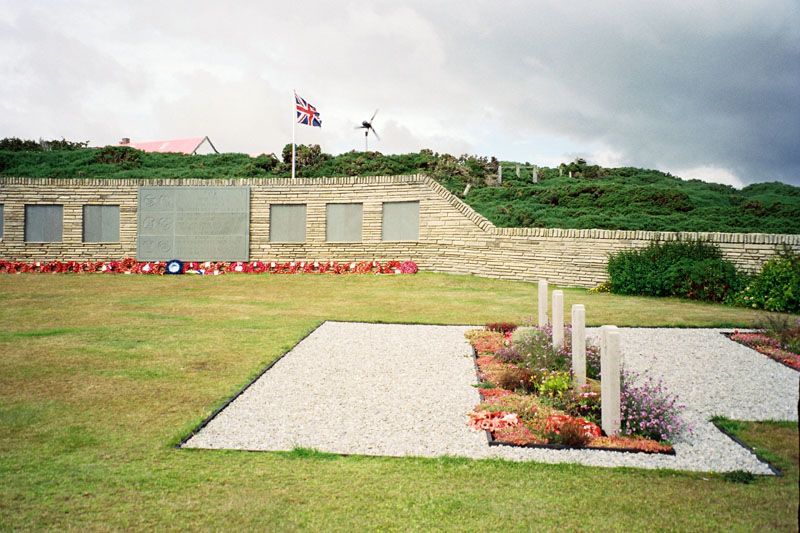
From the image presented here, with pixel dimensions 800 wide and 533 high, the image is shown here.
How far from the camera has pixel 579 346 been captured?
25.4ft

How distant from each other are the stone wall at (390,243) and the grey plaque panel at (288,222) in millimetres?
241

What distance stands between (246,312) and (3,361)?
6121 millimetres

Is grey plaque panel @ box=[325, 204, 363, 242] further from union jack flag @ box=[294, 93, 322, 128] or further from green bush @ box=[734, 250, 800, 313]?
green bush @ box=[734, 250, 800, 313]

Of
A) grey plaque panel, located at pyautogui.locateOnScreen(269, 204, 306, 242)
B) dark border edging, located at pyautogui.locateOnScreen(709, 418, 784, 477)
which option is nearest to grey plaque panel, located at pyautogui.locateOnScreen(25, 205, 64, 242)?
grey plaque panel, located at pyautogui.locateOnScreen(269, 204, 306, 242)

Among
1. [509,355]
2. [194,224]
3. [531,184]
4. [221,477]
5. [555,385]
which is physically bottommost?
[221,477]

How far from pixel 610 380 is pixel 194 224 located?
23.1m

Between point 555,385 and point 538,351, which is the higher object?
point 538,351

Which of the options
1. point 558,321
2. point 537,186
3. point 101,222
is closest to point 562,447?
point 558,321

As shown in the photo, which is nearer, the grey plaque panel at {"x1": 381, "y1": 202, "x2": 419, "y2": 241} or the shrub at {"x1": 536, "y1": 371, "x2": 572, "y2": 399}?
the shrub at {"x1": 536, "y1": 371, "x2": 572, "y2": 399}

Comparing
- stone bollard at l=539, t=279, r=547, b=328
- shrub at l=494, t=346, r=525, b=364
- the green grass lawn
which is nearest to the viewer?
the green grass lawn

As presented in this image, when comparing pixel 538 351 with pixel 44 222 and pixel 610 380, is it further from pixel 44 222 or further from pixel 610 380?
pixel 44 222

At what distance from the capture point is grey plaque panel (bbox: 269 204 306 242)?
25.9 m

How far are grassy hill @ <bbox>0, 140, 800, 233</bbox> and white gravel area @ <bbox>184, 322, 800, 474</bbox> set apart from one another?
11.3 metres

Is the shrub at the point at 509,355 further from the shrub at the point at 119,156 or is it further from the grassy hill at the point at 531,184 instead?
the shrub at the point at 119,156
